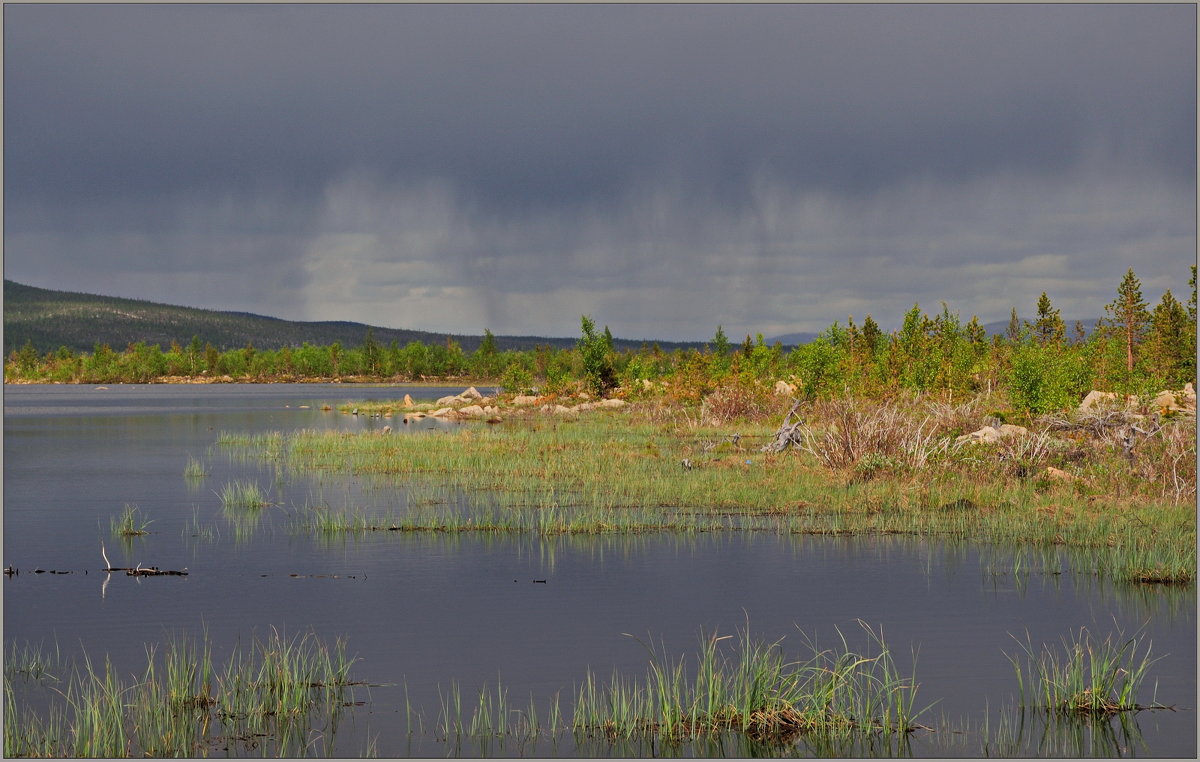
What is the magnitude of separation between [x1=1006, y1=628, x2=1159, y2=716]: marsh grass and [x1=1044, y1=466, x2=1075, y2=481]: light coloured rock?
38.8 ft

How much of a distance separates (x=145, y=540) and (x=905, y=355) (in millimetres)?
40305

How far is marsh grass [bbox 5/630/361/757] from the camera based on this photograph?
379 inches

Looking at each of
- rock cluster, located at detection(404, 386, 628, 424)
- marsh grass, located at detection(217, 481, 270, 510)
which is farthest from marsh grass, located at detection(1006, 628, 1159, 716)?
rock cluster, located at detection(404, 386, 628, 424)

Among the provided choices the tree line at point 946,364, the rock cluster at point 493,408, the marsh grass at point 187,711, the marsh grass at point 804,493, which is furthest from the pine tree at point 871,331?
the marsh grass at point 187,711

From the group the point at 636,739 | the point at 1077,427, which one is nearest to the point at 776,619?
the point at 636,739

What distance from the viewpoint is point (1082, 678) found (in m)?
11.1

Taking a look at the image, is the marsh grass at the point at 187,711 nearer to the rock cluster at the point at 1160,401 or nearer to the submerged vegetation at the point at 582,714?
the submerged vegetation at the point at 582,714

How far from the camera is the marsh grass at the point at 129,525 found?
22000 mm

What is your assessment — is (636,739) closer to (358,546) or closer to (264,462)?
(358,546)

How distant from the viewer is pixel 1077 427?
28.3 m

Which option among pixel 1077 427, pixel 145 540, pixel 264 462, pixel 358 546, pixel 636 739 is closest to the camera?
pixel 636 739

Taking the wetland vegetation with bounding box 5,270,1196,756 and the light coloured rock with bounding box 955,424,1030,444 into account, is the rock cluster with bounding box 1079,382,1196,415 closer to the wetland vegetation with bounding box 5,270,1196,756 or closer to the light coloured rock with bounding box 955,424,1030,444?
the wetland vegetation with bounding box 5,270,1196,756

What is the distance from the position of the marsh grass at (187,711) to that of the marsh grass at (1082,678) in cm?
631

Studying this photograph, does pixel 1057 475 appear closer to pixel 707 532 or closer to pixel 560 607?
pixel 707 532
